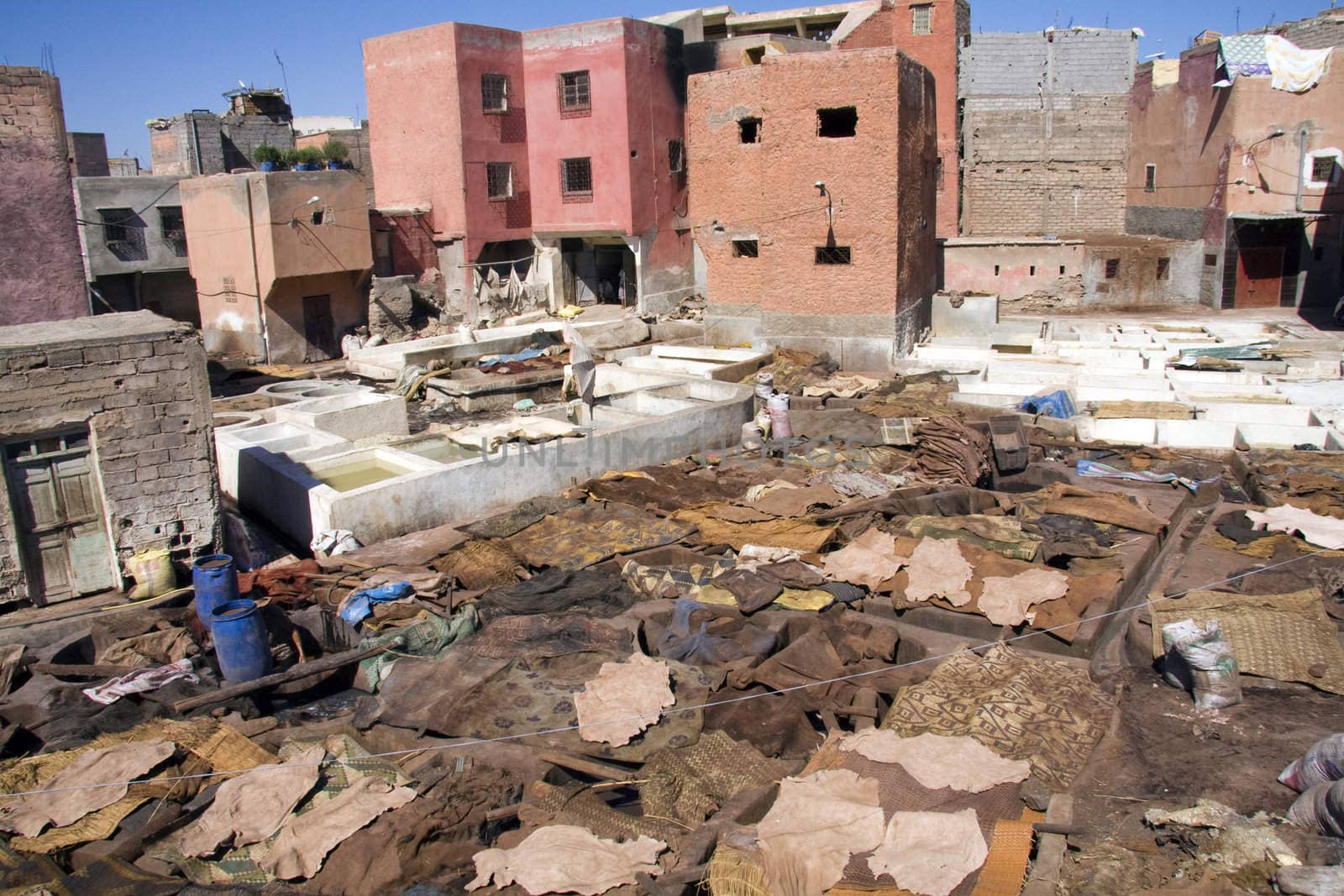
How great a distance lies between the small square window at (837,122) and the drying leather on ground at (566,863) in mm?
18150

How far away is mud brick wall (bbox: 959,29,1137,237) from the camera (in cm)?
3403

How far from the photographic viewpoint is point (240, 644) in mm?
8438

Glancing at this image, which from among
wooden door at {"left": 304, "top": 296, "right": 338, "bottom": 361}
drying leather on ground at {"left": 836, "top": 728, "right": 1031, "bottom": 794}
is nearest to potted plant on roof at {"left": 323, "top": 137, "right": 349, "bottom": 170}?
wooden door at {"left": 304, "top": 296, "right": 338, "bottom": 361}

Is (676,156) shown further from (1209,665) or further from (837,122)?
(1209,665)

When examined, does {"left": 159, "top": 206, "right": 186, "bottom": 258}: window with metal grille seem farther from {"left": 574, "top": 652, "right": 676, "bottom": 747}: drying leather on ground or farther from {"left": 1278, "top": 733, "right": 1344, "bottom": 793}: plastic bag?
{"left": 1278, "top": 733, "right": 1344, "bottom": 793}: plastic bag

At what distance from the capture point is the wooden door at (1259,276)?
1128 inches

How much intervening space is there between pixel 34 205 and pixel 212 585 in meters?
8.38

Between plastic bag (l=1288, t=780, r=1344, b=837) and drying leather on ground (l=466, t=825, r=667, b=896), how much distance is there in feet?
12.2

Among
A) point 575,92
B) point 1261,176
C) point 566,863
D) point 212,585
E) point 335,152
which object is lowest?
point 566,863

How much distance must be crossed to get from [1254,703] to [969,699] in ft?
7.09

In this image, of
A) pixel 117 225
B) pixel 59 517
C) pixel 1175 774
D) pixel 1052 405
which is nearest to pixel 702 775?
pixel 1175 774

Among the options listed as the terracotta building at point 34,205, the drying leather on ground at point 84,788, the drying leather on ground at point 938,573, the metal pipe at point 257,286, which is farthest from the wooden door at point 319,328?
the drying leather on ground at point 84,788

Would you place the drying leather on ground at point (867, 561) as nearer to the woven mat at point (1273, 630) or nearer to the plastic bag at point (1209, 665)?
the woven mat at point (1273, 630)

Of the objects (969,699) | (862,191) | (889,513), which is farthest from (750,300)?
(969,699)
